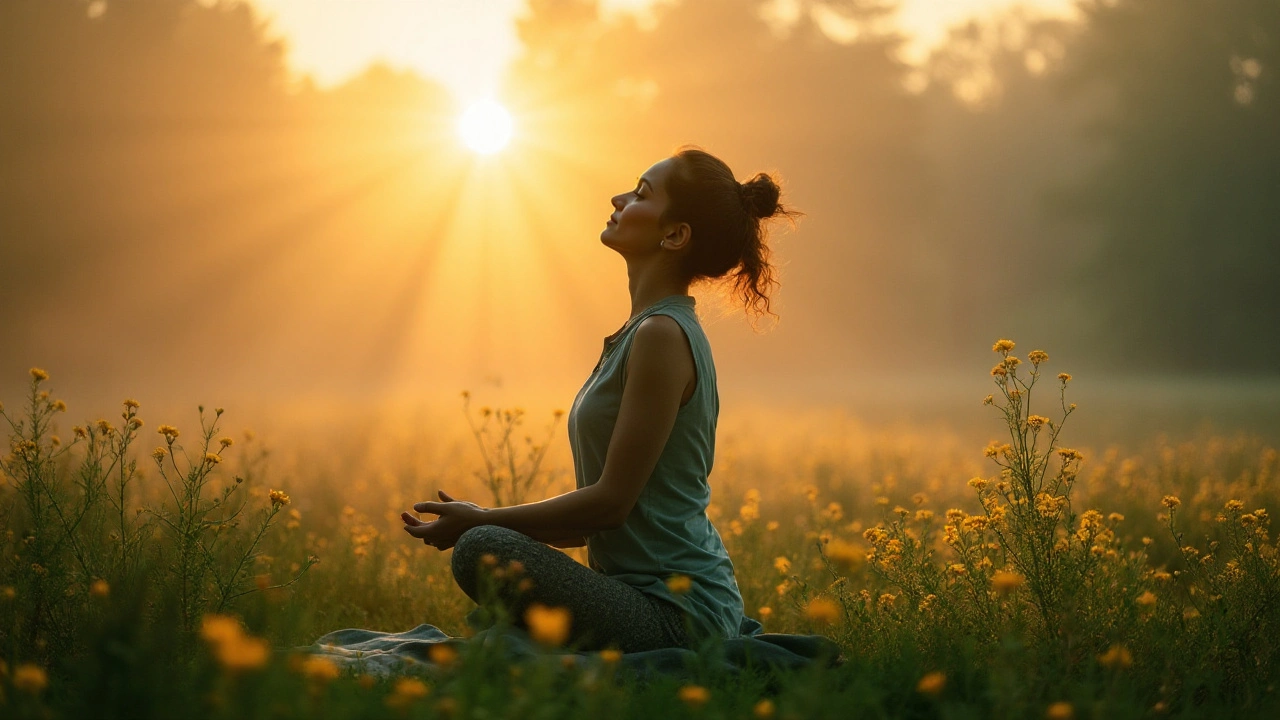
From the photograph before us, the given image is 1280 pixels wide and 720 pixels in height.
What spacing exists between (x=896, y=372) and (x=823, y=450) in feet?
122

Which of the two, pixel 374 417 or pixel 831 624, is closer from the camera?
pixel 831 624

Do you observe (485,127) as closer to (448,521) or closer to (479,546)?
(448,521)

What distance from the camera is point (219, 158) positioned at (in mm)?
25844

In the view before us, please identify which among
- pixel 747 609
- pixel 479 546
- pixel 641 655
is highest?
pixel 479 546

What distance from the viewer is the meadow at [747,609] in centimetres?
186

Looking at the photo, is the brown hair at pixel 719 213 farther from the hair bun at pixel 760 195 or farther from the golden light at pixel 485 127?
the golden light at pixel 485 127

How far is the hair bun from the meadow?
3.10 feet

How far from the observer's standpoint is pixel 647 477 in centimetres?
295

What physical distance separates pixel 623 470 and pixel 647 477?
8 cm

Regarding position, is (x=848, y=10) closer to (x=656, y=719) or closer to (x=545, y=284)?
(x=545, y=284)

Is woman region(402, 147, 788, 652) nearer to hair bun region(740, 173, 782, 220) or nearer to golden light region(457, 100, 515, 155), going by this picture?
hair bun region(740, 173, 782, 220)

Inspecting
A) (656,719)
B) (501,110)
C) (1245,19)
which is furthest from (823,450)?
(1245,19)

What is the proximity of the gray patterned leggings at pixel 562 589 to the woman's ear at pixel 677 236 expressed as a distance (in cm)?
112

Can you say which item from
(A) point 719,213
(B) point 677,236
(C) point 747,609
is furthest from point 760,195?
(C) point 747,609
